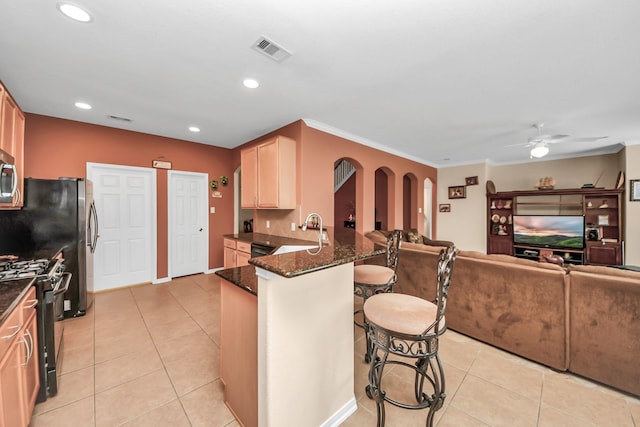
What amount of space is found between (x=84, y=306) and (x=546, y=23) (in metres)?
5.29

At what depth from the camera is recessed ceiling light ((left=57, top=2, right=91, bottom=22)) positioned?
1546 millimetres

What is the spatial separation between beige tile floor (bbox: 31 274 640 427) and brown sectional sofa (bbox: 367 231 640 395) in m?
0.14

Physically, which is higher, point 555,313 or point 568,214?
point 568,214

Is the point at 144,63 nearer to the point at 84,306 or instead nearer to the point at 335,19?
the point at 335,19

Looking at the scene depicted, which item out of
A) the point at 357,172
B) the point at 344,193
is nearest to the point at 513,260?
the point at 357,172

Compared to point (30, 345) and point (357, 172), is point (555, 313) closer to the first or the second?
point (357, 172)

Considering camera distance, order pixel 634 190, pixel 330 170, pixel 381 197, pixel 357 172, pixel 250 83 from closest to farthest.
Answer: pixel 250 83 < pixel 330 170 < pixel 634 190 < pixel 357 172 < pixel 381 197

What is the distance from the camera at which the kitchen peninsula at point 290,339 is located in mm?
1224

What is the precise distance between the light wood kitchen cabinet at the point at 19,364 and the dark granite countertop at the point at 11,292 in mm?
46

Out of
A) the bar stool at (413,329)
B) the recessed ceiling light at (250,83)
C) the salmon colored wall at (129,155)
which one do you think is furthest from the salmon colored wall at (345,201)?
the bar stool at (413,329)

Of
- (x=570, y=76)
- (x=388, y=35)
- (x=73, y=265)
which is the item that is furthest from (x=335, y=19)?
(x=73, y=265)

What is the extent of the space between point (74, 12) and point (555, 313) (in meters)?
4.20

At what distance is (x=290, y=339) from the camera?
51.1 inches

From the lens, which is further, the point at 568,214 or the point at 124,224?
the point at 568,214
